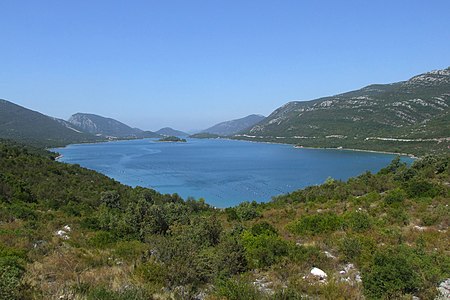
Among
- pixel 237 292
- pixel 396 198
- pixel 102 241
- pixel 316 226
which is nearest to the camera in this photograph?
pixel 237 292

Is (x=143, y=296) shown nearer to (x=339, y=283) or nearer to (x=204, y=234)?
(x=339, y=283)

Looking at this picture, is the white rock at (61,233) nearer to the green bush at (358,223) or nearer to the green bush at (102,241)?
the green bush at (102,241)

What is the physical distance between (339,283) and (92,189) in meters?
41.2

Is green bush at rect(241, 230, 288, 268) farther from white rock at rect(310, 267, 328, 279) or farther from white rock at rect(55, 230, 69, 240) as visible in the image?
white rock at rect(55, 230, 69, 240)

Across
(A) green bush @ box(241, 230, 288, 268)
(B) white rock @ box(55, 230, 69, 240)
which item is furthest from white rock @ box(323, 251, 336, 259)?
(B) white rock @ box(55, 230, 69, 240)

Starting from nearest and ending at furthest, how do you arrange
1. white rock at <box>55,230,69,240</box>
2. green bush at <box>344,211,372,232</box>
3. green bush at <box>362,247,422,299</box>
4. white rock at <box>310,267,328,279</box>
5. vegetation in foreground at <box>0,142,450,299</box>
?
1. vegetation in foreground at <box>0,142,450,299</box>
2. green bush at <box>362,247,422,299</box>
3. white rock at <box>310,267,328,279</box>
4. green bush at <box>344,211,372,232</box>
5. white rock at <box>55,230,69,240</box>

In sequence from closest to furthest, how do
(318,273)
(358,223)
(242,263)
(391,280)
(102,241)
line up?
(391,280), (318,273), (242,263), (102,241), (358,223)

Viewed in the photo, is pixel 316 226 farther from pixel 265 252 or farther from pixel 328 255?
pixel 265 252

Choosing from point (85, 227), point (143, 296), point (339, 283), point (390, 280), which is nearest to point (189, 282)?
point (143, 296)

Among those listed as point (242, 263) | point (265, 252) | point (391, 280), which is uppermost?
point (391, 280)

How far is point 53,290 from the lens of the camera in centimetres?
574

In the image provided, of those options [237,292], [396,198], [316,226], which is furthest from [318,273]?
[396,198]

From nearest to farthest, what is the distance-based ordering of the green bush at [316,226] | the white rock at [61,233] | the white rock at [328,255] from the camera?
the white rock at [328,255]
the green bush at [316,226]
the white rock at [61,233]

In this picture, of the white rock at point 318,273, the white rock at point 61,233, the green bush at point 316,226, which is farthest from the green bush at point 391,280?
the white rock at point 61,233
